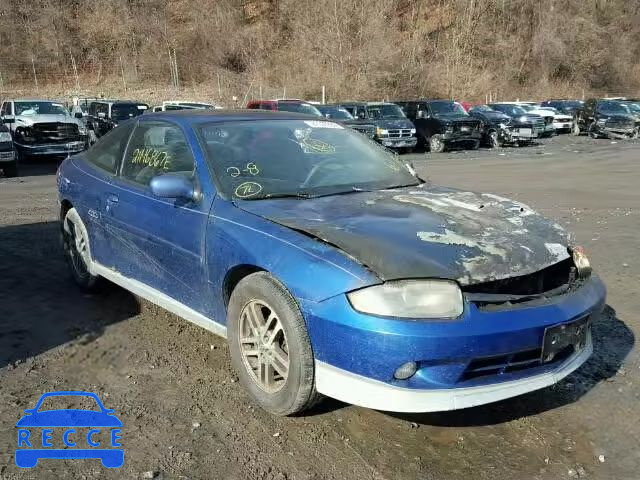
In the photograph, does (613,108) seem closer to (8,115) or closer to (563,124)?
(563,124)

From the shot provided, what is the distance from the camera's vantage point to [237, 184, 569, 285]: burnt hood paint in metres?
2.80

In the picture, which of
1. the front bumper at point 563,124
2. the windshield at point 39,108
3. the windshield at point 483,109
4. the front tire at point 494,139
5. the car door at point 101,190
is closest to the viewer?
the car door at point 101,190

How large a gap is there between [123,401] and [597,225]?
671 cm

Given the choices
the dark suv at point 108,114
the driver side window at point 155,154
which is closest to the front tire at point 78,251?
the driver side window at point 155,154

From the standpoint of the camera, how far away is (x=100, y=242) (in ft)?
15.3

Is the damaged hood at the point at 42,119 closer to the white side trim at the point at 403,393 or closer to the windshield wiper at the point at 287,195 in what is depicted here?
the windshield wiper at the point at 287,195

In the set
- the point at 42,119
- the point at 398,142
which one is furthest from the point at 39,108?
the point at 398,142

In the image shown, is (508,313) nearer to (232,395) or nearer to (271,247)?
(271,247)

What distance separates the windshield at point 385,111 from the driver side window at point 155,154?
688 inches

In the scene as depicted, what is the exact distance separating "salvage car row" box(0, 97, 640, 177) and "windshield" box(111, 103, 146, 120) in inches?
0.7

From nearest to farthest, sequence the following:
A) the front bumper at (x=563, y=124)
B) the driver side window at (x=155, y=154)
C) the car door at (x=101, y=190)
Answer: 1. the driver side window at (x=155, y=154)
2. the car door at (x=101, y=190)
3. the front bumper at (x=563, y=124)

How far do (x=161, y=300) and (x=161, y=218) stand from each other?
551 millimetres

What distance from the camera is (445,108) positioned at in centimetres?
2247

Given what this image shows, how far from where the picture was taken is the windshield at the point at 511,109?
26.4 metres
